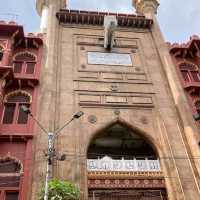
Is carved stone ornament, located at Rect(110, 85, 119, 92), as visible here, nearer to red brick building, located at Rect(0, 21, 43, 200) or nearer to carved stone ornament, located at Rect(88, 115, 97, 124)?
carved stone ornament, located at Rect(88, 115, 97, 124)

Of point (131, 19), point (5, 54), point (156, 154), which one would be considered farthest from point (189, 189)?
point (131, 19)

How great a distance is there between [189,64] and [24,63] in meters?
11.2

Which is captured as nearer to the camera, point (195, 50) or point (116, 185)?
point (116, 185)

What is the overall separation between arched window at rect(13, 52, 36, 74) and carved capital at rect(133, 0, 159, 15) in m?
10.9

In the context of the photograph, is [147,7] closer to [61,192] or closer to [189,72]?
[189,72]

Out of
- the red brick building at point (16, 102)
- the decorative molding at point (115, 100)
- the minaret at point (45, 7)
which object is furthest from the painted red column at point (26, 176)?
the minaret at point (45, 7)

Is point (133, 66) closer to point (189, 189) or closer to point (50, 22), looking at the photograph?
point (50, 22)

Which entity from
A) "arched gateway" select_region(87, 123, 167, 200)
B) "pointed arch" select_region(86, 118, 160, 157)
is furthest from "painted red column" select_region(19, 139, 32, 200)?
"pointed arch" select_region(86, 118, 160, 157)

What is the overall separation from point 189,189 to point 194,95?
22.4 ft

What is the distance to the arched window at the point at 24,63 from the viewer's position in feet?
63.2

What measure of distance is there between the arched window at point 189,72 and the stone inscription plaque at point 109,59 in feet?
12.1

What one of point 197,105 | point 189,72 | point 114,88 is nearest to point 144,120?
point 114,88

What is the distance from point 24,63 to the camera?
19609 millimetres

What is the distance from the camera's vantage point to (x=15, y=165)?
14625 millimetres
